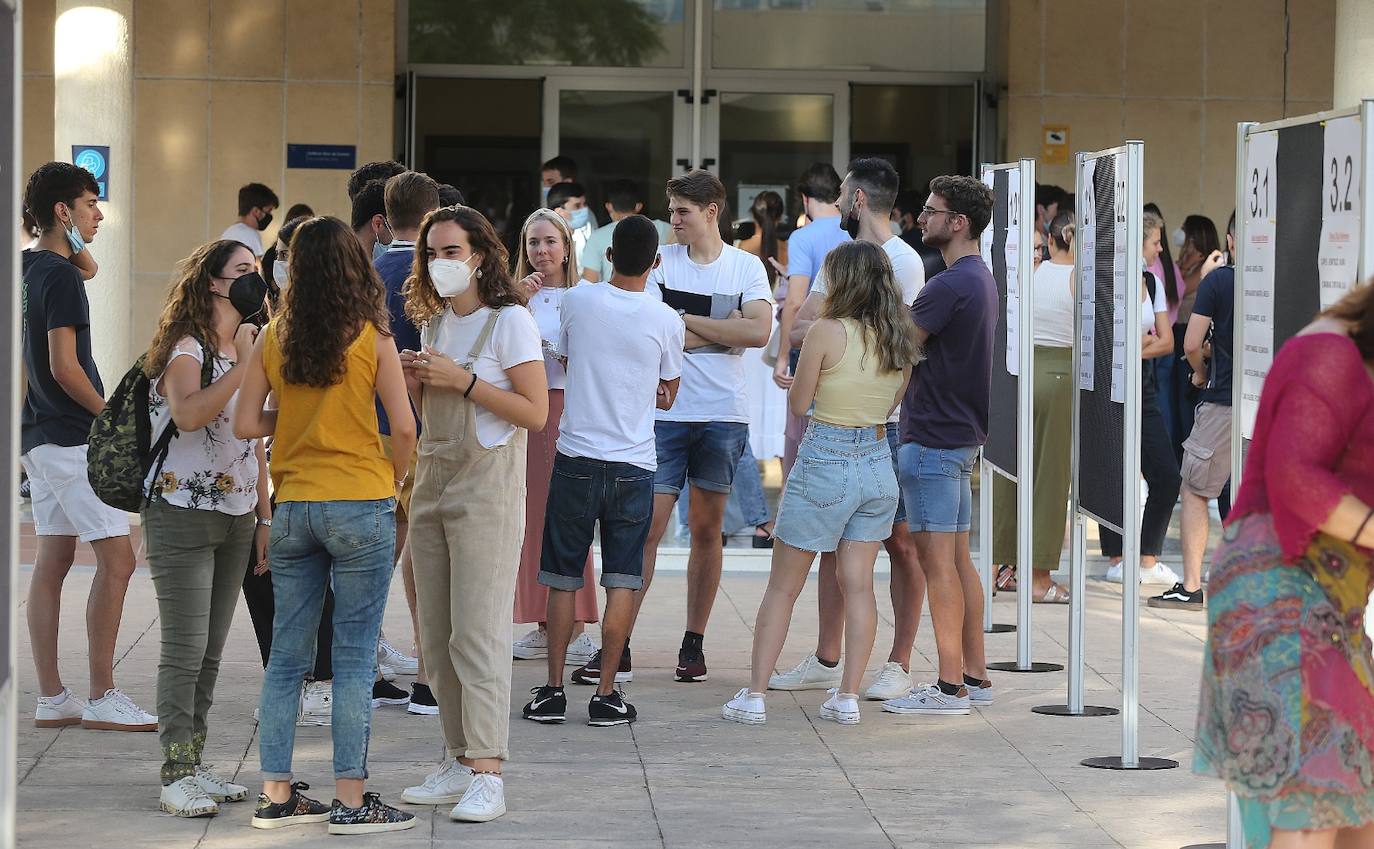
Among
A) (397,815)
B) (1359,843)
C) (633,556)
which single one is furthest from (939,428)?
(1359,843)

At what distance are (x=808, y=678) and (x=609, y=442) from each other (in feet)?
4.99

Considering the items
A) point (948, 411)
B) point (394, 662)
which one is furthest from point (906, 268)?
point (394, 662)

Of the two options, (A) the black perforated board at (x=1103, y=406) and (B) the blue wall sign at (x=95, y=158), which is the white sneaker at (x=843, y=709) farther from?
(B) the blue wall sign at (x=95, y=158)

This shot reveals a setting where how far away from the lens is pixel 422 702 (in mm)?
6520

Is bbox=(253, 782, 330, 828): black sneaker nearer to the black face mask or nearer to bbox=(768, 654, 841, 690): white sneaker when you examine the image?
the black face mask

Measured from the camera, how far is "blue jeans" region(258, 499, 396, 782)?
16.0 ft

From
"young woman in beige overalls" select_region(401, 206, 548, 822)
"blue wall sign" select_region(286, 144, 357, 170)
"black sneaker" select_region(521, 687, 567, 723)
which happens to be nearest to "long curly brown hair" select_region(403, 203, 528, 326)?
"young woman in beige overalls" select_region(401, 206, 548, 822)

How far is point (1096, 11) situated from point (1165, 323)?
506cm

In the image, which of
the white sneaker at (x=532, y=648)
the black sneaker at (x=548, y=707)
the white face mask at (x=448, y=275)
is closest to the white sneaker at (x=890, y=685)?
the black sneaker at (x=548, y=707)

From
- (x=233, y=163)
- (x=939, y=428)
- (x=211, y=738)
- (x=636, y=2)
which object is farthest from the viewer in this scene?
(x=636, y=2)

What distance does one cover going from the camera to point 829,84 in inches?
591

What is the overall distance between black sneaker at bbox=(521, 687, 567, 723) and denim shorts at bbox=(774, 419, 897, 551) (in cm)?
99

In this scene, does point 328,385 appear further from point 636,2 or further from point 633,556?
point 636,2

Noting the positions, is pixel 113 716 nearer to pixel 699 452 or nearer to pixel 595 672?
pixel 595 672
